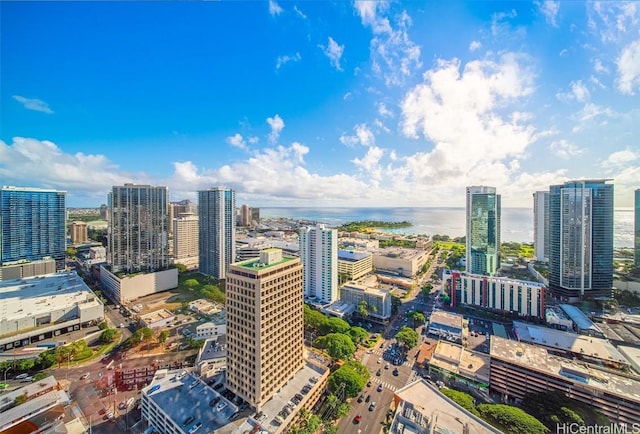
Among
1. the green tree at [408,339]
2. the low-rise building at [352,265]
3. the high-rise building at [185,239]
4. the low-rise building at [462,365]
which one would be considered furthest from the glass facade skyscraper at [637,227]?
the high-rise building at [185,239]

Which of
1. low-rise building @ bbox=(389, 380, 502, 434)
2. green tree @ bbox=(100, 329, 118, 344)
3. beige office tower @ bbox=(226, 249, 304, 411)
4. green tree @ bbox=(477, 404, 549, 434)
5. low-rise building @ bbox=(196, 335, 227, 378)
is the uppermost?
beige office tower @ bbox=(226, 249, 304, 411)

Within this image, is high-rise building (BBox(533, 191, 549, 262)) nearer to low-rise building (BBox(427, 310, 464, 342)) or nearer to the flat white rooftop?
low-rise building (BBox(427, 310, 464, 342))

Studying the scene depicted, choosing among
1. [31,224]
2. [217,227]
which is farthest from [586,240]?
[31,224]

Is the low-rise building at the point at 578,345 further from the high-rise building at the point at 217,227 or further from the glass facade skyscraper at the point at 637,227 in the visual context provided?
the high-rise building at the point at 217,227

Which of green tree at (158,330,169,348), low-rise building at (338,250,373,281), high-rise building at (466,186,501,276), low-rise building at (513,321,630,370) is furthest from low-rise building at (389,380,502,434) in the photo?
high-rise building at (466,186,501,276)

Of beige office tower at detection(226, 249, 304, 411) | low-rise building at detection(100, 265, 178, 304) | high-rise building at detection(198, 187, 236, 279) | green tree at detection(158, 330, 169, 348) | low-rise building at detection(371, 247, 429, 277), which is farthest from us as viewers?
low-rise building at detection(371, 247, 429, 277)

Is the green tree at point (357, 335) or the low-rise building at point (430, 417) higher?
the low-rise building at point (430, 417)

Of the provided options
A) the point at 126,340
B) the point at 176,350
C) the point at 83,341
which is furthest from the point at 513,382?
the point at 83,341

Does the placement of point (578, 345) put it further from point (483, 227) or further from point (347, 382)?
point (347, 382)
